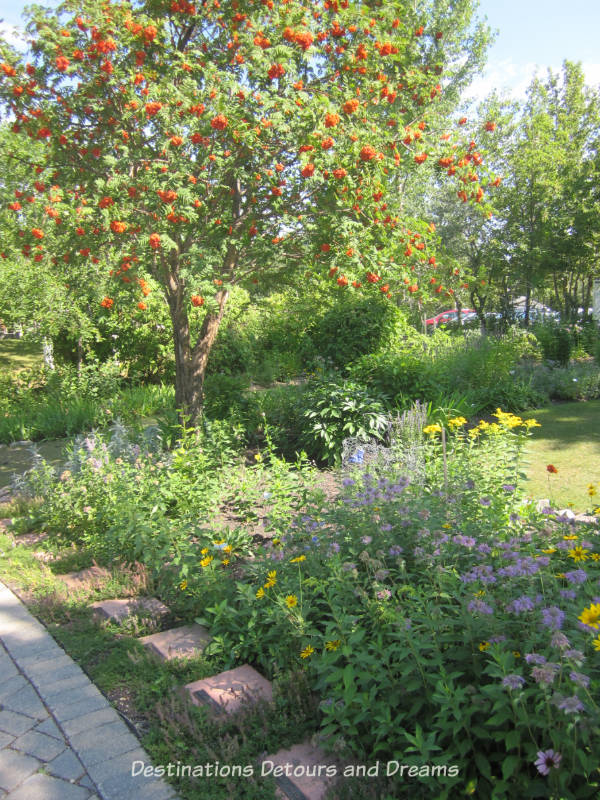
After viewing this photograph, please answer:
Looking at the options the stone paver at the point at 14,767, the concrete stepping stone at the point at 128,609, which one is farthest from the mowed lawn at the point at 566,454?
the stone paver at the point at 14,767

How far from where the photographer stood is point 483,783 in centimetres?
159

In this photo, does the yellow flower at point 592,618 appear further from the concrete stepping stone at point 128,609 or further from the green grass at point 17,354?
the green grass at point 17,354

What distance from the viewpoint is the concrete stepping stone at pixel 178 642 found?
8.16 feet

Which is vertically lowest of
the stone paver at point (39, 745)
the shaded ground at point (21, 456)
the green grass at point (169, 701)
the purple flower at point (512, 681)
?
the stone paver at point (39, 745)

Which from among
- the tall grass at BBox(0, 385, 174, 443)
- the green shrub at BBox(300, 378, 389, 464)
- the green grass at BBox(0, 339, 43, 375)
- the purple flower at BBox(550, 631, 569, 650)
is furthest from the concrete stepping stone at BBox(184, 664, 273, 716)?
the green grass at BBox(0, 339, 43, 375)

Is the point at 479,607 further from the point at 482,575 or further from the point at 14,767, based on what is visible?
the point at 14,767

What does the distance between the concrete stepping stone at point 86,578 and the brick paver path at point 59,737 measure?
1.74ft

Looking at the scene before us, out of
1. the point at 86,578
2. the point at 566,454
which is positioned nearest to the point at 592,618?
the point at 86,578

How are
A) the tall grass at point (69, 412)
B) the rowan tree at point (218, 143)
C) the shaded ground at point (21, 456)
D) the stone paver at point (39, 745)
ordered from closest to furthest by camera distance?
the stone paver at point (39, 745)
the rowan tree at point (218, 143)
the shaded ground at point (21, 456)
the tall grass at point (69, 412)

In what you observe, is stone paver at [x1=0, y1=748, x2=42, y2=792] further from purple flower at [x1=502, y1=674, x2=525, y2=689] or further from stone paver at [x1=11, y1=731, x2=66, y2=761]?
purple flower at [x1=502, y1=674, x2=525, y2=689]

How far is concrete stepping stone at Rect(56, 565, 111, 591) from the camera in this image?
325 centimetres

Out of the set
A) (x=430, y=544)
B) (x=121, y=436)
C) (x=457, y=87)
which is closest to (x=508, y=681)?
(x=430, y=544)

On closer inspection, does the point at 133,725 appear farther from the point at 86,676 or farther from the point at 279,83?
the point at 279,83

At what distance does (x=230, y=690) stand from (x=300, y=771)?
48 cm
